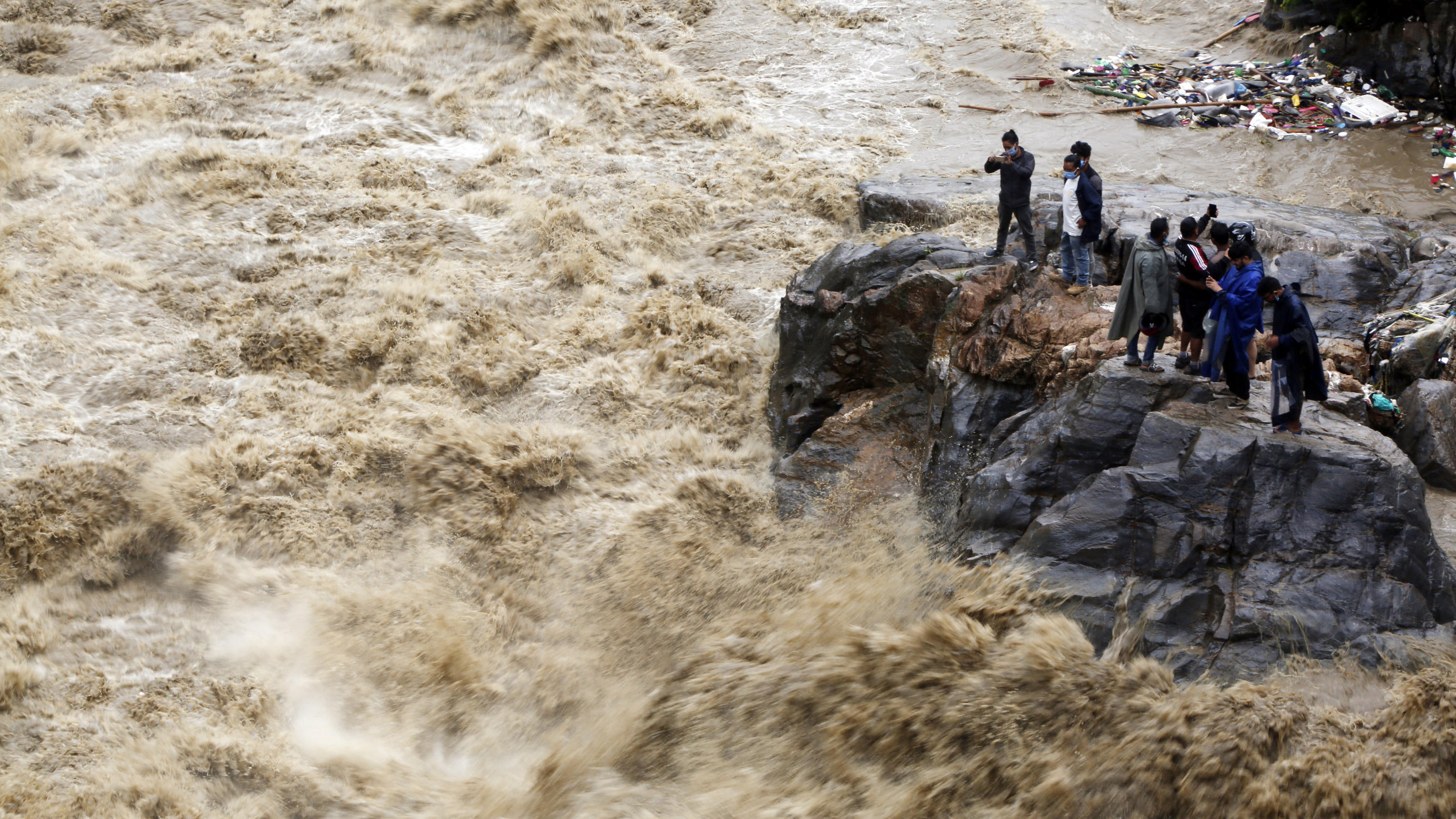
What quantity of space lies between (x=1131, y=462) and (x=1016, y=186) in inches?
122

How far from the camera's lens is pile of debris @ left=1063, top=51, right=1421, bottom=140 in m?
13.3

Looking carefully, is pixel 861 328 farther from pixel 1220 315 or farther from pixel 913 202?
pixel 1220 315

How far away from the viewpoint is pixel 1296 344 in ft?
19.4

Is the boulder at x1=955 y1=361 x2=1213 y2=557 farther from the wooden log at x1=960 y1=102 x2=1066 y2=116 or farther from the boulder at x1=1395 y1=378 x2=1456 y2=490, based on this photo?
the wooden log at x1=960 y1=102 x2=1066 y2=116

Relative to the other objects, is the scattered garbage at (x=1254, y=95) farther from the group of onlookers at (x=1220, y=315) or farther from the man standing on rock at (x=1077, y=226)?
the group of onlookers at (x=1220, y=315)

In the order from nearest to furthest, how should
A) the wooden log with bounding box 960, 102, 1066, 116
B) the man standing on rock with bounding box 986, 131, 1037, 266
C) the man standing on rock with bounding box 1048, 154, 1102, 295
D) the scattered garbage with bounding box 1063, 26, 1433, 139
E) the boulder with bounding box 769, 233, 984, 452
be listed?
the man standing on rock with bounding box 1048, 154, 1102, 295 → the man standing on rock with bounding box 986, 131, 1037, 266 → the boulder with bounding box 769, 233, 984, 452 → the scattered garbage with bounding box 1063, 26, 1433, 139 → the wooden log with bounding box 960, 102, 1066, 116

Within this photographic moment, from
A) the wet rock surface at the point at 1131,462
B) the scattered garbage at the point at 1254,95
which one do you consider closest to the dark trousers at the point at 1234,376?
the wet rock surface at the point at 1131,462

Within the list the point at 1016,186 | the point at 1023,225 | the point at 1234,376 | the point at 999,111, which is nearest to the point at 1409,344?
the point at 1234,376

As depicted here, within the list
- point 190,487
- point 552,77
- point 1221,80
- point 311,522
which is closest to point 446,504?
point 311,522

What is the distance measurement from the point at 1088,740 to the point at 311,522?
6461mm

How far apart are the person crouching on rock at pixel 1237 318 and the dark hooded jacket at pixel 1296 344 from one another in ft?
0.45

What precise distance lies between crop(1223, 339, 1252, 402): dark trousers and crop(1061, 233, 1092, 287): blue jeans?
201cm

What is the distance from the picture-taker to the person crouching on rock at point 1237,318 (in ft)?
20.0

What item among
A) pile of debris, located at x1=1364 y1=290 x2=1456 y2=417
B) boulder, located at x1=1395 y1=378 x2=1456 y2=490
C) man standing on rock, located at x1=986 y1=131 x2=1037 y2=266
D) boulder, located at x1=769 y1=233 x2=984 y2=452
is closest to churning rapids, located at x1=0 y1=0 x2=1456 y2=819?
boulder, located at x1=769 y1=233 x2=984 y2=452
